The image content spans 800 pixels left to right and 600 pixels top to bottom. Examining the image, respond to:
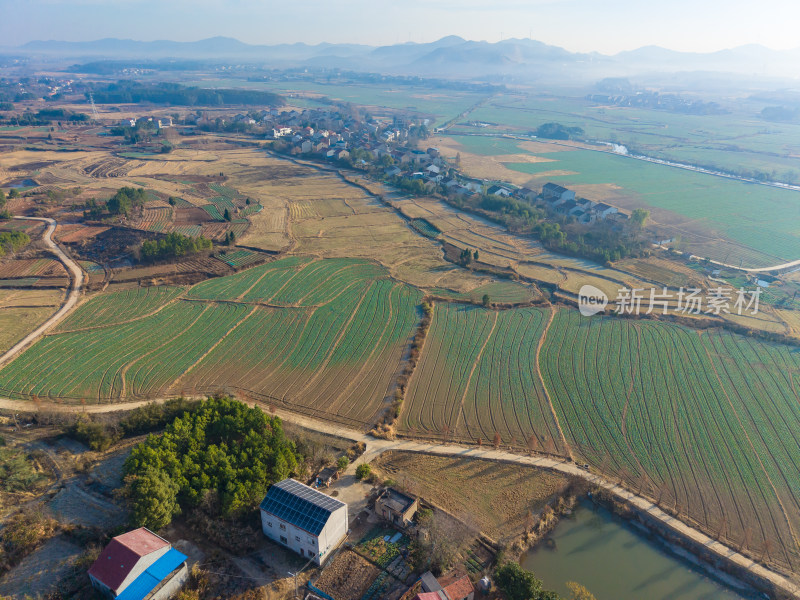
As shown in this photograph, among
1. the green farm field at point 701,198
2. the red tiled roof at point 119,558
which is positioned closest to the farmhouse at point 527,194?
the green farm field at point 701,198

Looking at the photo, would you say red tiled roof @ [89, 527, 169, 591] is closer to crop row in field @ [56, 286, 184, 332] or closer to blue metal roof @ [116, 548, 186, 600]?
blue metal roof @ [116, 548, 186, 600]

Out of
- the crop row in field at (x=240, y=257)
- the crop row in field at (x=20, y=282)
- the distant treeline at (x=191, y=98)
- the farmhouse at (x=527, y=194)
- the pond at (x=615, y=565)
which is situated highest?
the distant treeline at (x=191, y=98)

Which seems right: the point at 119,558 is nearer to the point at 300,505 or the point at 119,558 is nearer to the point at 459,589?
the point at 300,505

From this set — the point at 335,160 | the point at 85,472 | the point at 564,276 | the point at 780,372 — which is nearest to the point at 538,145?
the point at 335,160

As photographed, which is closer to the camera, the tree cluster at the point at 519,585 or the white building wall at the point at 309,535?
the tree cluster at the point at 519,585

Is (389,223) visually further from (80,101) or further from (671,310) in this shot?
Answer: (80,101)

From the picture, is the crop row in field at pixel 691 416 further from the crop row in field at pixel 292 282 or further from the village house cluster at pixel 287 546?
the crop row in field at pixel 292 282

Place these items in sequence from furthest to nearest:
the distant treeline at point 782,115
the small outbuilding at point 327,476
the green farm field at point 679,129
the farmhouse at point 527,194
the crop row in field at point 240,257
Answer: the distant treeline at point 782,115 < the green farm field at point 679,129 < the farmhouse at point 527,194 < the crop row in field at point 240,257 < the small outbuilding at point 327,476
